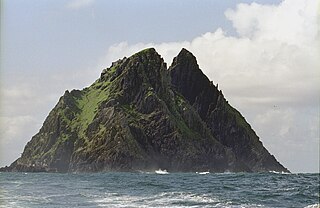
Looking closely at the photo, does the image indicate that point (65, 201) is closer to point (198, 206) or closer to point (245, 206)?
point (198, 206)

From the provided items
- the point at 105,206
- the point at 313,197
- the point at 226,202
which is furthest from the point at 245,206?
the point at 313,197

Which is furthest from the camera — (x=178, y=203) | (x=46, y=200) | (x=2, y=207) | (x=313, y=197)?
(x=313, y=197)

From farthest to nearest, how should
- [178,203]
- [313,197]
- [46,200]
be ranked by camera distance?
[313,197] < [46,200] < [178,203]

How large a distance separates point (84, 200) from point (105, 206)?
17.4 feet

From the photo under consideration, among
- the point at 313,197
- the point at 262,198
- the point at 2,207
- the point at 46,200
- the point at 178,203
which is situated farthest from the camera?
the point at 313,197

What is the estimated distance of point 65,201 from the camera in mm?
41750

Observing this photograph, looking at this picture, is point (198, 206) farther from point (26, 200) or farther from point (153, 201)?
point (26, 200)

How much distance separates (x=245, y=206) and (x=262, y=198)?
7.88m

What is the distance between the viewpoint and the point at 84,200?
4350cm

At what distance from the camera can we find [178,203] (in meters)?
40.2

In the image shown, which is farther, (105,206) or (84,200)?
(84,200)

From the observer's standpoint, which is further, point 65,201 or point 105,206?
point 65,201

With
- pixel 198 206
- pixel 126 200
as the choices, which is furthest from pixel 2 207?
pixel 198 206

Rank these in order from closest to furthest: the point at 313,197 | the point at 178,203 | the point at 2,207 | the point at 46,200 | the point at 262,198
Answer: the point at 2,207
the point at 178,203
the point at 46,200
the point at 262,198
the point at 313,197
